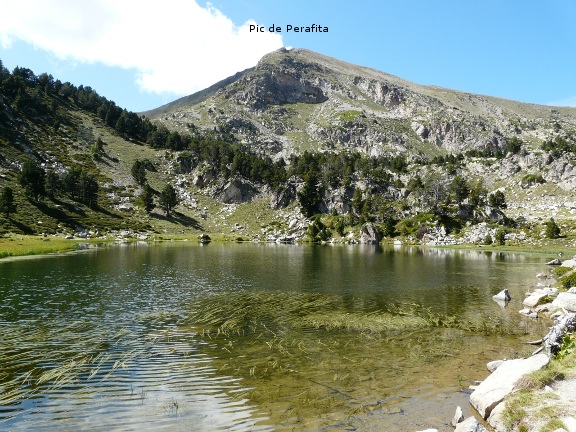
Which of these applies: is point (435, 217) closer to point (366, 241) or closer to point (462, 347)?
point (366, 241)

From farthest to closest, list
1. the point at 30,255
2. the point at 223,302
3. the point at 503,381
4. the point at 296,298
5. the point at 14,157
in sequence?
the point at 14,157
the point at 30,255
the point at 296,298
the point at 223,302
the point at 503,381

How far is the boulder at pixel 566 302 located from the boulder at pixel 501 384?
18530 mm

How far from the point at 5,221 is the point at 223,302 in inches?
4923

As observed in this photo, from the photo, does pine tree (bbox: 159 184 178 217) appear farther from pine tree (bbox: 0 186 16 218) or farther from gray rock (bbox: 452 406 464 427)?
gray rock (bbox: 452 406 464 427)

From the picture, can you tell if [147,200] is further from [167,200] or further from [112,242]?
[112,242]

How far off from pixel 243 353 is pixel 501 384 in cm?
1360

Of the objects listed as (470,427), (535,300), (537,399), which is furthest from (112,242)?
(537,399)

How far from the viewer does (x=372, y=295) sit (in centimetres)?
4247

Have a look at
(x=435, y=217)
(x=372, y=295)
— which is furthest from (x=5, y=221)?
(x=435, y=217)

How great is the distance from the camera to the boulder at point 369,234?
6225 inches

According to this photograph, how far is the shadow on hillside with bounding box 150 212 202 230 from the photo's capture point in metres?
179

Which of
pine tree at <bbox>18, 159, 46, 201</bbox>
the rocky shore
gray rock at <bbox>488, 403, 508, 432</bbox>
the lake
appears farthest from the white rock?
pine tree at <bbox>18, 159, 46, 201</bbox>

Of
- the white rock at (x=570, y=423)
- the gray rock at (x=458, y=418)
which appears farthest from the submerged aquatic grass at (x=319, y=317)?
the white rock at (x=570, y=423)

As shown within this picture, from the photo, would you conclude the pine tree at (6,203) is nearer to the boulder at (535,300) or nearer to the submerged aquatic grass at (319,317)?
the submerged aquatic grass at (319,317)
